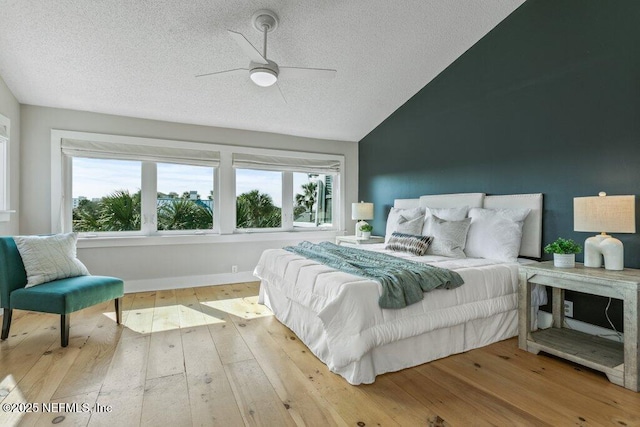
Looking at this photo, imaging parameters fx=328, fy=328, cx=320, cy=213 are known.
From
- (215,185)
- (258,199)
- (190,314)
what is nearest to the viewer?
(190,314)

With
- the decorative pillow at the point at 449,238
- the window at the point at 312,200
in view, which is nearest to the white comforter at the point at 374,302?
the decorative pillow at the point at 449,238

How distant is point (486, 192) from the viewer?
362 cm

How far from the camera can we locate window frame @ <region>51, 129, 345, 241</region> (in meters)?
3.91

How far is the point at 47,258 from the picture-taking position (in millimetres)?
2844

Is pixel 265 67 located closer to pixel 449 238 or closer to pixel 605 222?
pixel 449 238

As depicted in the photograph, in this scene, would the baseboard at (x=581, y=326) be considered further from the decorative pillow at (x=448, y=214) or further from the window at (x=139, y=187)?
the window at (x=139, y=187)

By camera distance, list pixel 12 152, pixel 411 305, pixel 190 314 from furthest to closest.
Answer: pixel 12 152 < pixel 190 314 < pixel 411 305

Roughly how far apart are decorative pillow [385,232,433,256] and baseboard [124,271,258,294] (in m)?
2.36

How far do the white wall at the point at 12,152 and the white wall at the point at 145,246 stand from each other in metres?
0.08

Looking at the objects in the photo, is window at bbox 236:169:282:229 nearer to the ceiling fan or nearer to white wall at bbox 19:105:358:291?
white wall at bbox 19:105:358:291

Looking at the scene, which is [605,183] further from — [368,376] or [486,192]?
[368,376]

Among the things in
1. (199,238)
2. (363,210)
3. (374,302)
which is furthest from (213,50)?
(363,210)

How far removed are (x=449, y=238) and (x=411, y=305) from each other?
1320 mm

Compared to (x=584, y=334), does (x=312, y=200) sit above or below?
above
